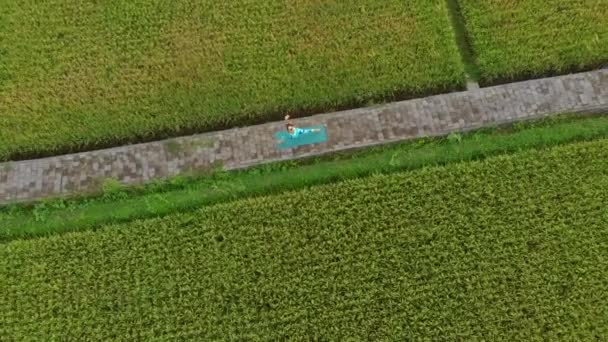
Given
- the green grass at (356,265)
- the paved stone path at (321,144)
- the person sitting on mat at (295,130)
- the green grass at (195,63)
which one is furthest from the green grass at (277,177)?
the green grass at (195,63)

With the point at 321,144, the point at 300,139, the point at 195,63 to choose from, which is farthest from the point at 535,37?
the point at 195,63

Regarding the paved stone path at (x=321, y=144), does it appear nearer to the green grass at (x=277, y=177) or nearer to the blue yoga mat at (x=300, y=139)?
the blue yoga mat at (x=300, y=139)

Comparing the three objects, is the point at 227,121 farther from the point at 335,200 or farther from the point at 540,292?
the point at 540,292

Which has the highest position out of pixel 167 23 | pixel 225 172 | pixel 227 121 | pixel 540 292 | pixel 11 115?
pixel 167 23

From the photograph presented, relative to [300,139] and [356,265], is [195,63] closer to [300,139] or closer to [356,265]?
[300,139]

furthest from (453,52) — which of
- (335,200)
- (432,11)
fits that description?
(335,200)

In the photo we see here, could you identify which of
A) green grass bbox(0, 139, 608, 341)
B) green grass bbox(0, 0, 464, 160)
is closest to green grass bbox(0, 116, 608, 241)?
green grass bbox(0, 139, 608, 341)

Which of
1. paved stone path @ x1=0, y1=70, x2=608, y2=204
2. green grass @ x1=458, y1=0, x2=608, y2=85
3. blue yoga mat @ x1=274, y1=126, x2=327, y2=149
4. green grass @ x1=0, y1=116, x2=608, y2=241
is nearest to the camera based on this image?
green grass @ x1=0, y1=116, x2=608, y2=241

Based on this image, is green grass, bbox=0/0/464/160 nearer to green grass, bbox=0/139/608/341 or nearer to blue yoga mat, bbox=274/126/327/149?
blue yoga mat, bbox=274/126/327/149
